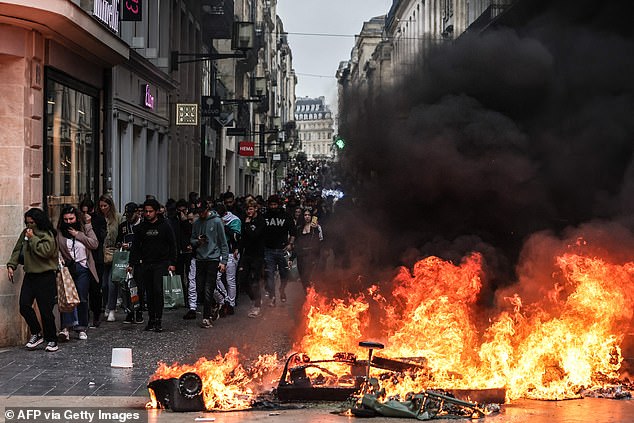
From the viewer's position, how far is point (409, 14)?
43375mm

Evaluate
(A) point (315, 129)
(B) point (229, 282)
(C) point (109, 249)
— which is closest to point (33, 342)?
(C) point (109, 249)

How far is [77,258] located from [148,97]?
30.2ft

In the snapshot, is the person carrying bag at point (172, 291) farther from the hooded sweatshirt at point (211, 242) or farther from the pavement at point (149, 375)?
the hooded sweatshirt at point (211, 242)

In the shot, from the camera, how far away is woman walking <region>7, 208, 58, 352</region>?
10227 millimetres

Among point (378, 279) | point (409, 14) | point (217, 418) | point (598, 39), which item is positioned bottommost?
point (217, 418)

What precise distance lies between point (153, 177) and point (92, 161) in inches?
249

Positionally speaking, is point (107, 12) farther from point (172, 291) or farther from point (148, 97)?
point (148, 97)

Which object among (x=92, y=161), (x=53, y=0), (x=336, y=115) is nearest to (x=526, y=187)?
(x=336, y=115)

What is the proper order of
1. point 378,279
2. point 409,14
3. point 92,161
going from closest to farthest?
point 378,279, point 92,161, point 409,14

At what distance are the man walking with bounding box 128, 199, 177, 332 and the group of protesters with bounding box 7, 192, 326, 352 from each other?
1 centimetres

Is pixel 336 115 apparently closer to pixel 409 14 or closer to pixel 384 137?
pixel 384 137

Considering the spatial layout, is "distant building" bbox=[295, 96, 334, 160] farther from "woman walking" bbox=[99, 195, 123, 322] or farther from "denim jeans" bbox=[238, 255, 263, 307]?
"woman walking" bbox=[99, 195, 123, 322]

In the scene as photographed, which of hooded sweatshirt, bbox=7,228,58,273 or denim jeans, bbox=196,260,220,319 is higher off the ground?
hooded sweatshirt, bbox=7,228,58,273

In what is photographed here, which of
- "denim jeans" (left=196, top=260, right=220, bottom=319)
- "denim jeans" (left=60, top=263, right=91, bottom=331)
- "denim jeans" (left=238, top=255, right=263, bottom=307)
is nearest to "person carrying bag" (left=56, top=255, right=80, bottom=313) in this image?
"denim jeans" (left=60, top=263, right=91, bottom=331)
